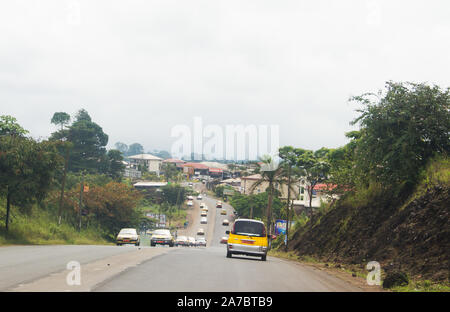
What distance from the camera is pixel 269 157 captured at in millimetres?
57500

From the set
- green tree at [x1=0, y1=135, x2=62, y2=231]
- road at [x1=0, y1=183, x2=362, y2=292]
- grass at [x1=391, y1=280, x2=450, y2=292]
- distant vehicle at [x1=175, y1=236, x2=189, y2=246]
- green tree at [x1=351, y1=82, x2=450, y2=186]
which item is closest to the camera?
road at [x1=0, y1=183, x2=362, y2=292]

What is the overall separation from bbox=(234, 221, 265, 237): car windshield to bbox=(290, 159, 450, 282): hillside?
13.7 ft

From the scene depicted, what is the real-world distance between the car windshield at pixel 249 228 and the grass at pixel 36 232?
15.4 meters

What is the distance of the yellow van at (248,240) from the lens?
24.7 meters

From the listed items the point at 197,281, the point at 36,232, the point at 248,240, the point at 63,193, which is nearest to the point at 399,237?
the point at 248,240

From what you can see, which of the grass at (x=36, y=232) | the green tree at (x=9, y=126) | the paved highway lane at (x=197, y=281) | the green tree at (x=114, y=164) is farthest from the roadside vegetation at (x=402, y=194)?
the green tree at (x=114, y=164)

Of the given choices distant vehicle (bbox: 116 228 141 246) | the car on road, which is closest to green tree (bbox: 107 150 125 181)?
the car on road

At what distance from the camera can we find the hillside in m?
16.8

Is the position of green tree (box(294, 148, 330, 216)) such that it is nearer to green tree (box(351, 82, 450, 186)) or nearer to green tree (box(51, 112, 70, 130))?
green tree (box(351, 82, 450, 186))
